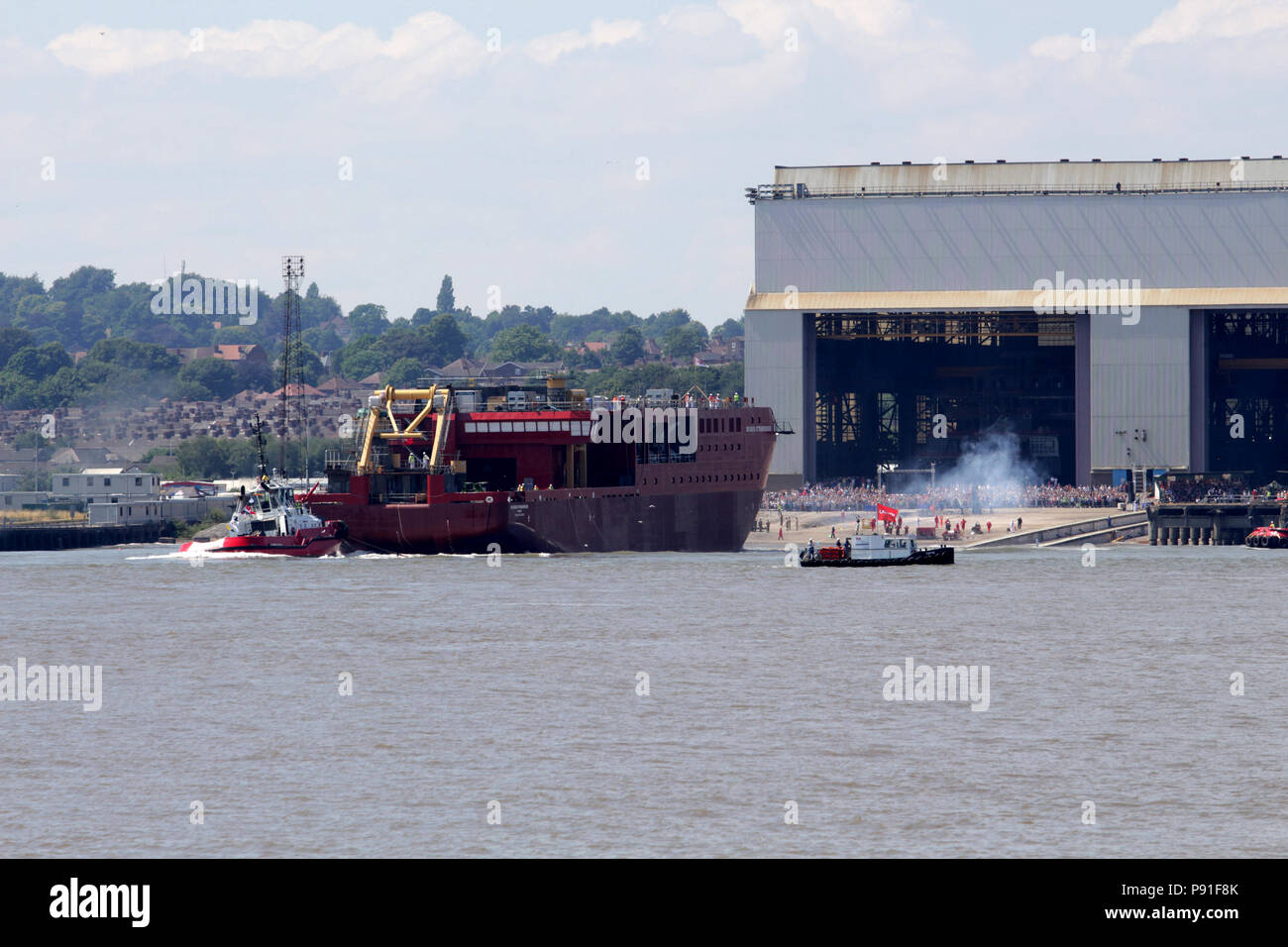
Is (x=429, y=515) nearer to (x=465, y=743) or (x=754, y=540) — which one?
(x=754, y=540)

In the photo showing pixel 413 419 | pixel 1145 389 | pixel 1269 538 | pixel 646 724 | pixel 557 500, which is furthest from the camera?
pixel 1145 389

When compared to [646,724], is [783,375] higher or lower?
higher

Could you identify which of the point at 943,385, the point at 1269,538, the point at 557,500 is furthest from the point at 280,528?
the point at 943,385

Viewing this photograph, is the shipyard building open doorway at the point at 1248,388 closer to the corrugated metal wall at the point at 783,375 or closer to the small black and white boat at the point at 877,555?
the corrugated metal wall at the point at 783,375

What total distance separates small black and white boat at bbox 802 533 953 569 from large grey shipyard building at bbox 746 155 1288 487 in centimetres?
3798

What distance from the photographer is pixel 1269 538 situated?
119 metres

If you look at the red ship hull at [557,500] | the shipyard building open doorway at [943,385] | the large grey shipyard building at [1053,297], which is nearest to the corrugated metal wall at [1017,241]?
the large grey shipyard building at [1053,297]

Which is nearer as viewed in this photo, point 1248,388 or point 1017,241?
point 1017,241

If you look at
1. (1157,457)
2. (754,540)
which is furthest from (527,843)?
(1157,457)

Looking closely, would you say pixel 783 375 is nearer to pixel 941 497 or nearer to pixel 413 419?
pixel 941 497

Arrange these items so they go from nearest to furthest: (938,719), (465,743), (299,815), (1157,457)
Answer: (299,815)
(465,743)
(938,719)
(1157,457)

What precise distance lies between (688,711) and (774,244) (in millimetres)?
96283

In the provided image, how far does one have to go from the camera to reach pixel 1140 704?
5153cm

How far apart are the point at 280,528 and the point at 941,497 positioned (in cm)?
4904
